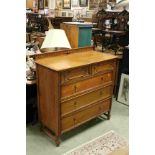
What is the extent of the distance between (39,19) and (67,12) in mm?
1514

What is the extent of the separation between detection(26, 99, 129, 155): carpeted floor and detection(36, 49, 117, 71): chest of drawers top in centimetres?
88

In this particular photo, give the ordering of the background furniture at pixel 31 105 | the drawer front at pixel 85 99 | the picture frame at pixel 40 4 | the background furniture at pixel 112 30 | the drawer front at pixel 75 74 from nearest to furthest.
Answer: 1. the drawer front at pixel 75 74
2. the drawer front at pixel 85 99
3. the background furniture at pixel 31 105
4. the background furniture at pixel 112 30
5. the picture frame at pixel 40 4

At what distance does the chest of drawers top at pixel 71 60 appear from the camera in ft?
6.73

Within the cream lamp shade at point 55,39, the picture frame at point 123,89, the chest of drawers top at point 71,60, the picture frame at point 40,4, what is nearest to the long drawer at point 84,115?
the chest of drawers top at point 71,60

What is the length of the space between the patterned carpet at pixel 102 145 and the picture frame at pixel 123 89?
91 centimetres

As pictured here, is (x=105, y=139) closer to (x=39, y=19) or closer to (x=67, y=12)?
(x=39, y=19)

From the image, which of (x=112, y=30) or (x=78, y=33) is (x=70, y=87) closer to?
(x=78, y=33)

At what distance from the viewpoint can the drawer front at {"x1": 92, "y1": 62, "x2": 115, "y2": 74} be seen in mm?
2340

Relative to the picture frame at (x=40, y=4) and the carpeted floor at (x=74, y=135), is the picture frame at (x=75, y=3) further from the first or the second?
the carpeted floor at (x=74, y=135)

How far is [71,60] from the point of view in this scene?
2.30m

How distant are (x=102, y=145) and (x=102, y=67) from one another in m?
0.89

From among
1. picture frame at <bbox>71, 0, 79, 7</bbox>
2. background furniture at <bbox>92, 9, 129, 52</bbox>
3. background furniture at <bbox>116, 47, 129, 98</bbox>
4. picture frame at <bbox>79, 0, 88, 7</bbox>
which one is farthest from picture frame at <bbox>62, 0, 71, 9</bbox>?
background furniture at <bbox>116, 47, 129, 98</bbox>
